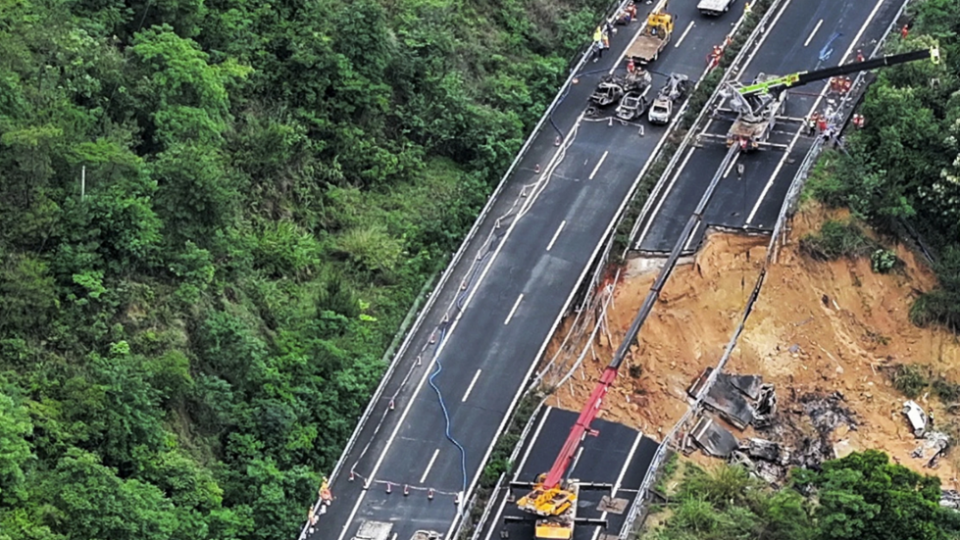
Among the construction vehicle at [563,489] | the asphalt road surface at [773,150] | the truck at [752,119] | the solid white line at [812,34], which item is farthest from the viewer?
the solid white line at [812,34]

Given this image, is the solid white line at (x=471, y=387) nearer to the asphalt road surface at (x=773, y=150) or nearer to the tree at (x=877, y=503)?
the asphalt road surface at (x=773, y=150)

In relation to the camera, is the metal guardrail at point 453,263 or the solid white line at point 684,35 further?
the solid white line at point 684,35

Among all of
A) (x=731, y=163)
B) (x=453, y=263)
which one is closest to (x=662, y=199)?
(x=731, y=163)

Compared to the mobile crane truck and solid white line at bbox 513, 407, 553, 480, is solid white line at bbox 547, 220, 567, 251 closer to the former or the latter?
the mobile crane truck

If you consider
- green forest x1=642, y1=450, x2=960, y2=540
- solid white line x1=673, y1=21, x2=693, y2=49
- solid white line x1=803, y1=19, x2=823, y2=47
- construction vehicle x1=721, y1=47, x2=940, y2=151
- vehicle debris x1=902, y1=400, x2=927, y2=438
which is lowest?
green forest x1=642, y1=450, x2=960, y2=540

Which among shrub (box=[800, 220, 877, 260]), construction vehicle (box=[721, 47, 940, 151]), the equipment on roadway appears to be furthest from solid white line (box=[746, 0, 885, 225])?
the equipment on roadway

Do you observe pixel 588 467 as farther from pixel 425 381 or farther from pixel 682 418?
pixel 425 381

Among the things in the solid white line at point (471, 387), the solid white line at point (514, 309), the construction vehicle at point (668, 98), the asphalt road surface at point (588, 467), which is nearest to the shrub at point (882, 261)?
the construction vehicle at point (668, 98)
